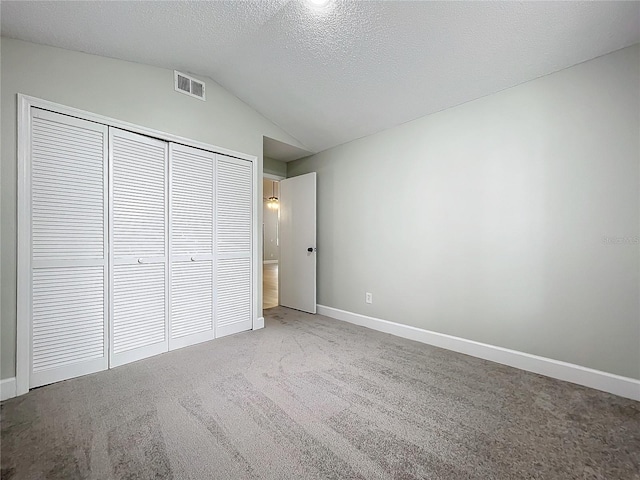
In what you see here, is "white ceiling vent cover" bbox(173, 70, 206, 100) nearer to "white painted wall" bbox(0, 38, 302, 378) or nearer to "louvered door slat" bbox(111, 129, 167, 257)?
"white painted wall" bbox(0, 38, 302, 378)

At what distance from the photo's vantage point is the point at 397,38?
2271 millimetres

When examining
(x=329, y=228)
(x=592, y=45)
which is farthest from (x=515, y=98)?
(x=329, y=228)

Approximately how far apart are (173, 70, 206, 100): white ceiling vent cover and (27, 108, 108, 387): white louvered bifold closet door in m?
0.84

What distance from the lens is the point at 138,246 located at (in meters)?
2.67

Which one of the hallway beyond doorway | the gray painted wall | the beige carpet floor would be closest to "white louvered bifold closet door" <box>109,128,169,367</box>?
the beige carpet floor

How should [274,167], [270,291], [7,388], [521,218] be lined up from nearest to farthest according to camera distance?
[7,388]
[521,218]
[274,167]
[270,291]

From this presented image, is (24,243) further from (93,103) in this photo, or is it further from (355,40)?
(355,40)

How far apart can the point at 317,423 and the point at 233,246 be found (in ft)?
7.07

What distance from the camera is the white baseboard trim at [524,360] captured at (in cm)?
208

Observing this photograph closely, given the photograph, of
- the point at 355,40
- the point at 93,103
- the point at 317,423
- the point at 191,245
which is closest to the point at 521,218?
the point at 355,40

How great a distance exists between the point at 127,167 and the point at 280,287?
288cm

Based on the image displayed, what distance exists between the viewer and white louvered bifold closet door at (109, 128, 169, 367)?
254 cm

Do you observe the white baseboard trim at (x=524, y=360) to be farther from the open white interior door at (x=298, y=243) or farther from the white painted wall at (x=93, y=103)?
the white painted wall at (x=93, y=103)

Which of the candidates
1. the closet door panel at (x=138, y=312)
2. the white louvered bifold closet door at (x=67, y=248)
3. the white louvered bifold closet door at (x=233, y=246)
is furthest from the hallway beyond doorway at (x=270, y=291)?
the white louvered bifold closet door at (x=67, y=248)
